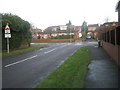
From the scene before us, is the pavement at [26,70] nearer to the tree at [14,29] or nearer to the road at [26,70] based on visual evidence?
the road at [26,70]

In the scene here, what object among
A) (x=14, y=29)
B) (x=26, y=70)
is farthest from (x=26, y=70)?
(x=14, y=29)

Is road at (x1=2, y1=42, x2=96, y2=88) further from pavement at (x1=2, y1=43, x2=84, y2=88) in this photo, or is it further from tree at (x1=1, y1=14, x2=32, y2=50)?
tree at (x1=1, y1=14, x2=32, y2=50)

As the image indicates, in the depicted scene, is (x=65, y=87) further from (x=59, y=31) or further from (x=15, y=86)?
(x=59, y=31)

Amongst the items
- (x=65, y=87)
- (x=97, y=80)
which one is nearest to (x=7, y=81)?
(x=65, y=87)

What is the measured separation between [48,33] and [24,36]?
62944mm

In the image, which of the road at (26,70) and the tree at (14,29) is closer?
the road at (26,70)

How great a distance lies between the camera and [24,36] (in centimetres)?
2512

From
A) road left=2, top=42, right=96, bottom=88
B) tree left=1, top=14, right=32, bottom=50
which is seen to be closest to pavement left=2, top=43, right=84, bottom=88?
road left=2, top=42, right=96, bottom=88

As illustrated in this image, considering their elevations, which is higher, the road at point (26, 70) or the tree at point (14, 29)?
the tree at point (14, 29)

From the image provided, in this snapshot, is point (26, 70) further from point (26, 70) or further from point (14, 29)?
point (14, 29)

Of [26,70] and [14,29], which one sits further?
[14,29]

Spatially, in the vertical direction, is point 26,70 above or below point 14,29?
below

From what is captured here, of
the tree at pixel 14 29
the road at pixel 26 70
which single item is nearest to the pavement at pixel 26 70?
the road at pixel 26 70

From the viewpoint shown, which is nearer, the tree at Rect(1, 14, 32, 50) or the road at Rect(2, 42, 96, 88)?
the road at Rect(2, 42, 96, 88)
